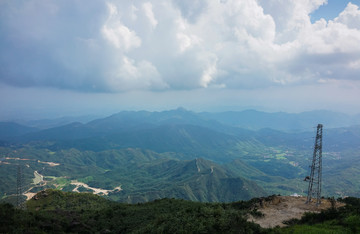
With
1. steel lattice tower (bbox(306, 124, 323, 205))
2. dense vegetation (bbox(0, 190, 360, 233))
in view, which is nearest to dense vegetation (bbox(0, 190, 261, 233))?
dense vegetation (bbox(0, 190, 360, 233))

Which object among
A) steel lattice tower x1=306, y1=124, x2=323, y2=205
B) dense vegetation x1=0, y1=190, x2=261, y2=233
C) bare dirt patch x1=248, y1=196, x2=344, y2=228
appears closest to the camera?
dense vegetation x1=0, y1=190, x2=261, y2=233

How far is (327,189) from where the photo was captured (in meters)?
184

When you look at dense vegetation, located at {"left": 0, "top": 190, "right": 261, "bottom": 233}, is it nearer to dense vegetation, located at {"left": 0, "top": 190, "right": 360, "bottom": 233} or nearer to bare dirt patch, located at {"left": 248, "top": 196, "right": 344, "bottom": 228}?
dense vegetation, located at {"left": 0, "top": 190, "right": 360, "bottom": 233}

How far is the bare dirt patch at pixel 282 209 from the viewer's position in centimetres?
2558

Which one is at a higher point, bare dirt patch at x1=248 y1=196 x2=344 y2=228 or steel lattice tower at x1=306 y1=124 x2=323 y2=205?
steel lattice tower at x1=306 y1=124 x2=323 y2=205

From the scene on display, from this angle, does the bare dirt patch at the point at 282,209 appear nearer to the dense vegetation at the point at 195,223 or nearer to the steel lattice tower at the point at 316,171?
the dense vegetation at the point at 195,223

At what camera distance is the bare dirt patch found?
25577 millimetres

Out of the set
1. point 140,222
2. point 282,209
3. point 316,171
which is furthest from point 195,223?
point 316,171

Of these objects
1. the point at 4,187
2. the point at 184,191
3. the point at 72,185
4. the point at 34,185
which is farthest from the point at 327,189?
the point at 4,187

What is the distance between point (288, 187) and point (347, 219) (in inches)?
8222

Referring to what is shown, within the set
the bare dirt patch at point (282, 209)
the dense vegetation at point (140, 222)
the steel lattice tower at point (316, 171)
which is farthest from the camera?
the steel lattice tower at point (316, 171)

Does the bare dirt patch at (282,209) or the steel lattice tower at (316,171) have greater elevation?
the steel lattice tower at (316,171)

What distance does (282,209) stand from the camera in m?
29.3

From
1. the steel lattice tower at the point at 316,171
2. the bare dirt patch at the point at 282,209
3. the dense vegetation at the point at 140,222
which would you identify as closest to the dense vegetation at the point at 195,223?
the dense vegetation at the point at 140,222
